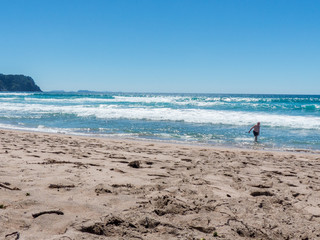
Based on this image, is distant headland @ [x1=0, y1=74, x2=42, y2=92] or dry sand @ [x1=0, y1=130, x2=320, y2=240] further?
distant headland @ [x1=0, y1=74, x2=42, y2=92]

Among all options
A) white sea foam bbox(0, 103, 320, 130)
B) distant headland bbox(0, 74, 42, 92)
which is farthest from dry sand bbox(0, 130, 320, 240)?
distant headland bbox(0, 74, 42, 92)

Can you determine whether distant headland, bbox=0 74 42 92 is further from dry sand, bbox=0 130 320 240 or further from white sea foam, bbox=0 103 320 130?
dry sand, bbox=0 130 320 240

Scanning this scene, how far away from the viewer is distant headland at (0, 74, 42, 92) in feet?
402

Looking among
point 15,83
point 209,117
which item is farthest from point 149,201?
point 15,83

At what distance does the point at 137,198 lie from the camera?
3279mm

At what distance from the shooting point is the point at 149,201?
10.5 feet

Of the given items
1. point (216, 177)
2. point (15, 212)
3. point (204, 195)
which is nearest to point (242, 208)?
point (204, 195)

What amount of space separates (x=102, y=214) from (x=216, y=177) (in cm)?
236

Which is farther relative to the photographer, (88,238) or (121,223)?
(121,223)

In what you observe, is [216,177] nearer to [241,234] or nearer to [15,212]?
[241,234]

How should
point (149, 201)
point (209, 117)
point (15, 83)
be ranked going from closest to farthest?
point (149, 201) → point (209, 117) → point (15, 83)

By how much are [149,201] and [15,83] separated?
141 metres

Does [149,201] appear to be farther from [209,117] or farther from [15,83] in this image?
[15,83]

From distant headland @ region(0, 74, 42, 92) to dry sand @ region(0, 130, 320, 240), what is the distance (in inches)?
5370
